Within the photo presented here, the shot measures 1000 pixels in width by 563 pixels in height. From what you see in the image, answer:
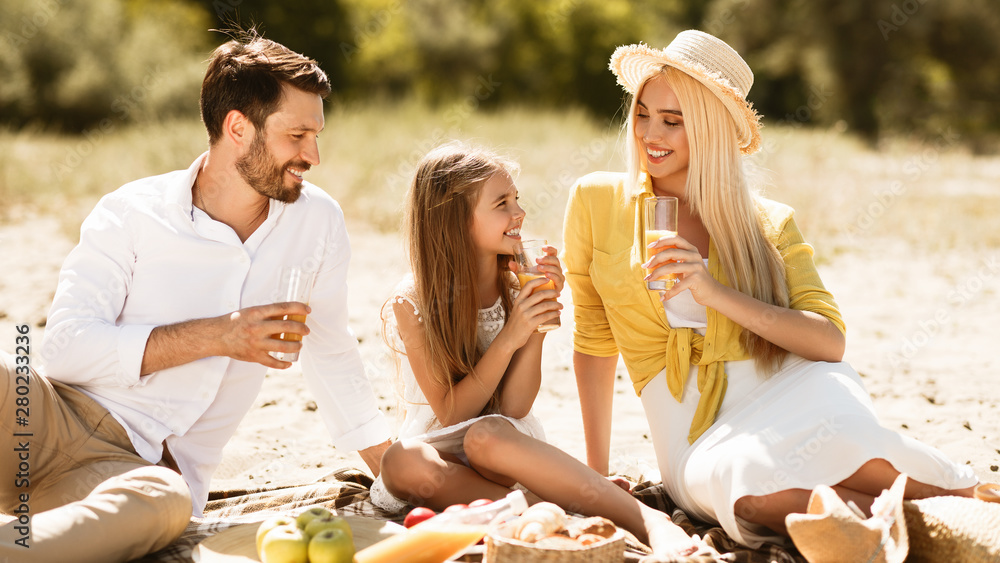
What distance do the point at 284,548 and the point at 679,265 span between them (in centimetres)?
171

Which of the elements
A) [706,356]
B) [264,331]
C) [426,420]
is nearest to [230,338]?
[264,331]

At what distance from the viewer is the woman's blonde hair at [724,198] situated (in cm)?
370

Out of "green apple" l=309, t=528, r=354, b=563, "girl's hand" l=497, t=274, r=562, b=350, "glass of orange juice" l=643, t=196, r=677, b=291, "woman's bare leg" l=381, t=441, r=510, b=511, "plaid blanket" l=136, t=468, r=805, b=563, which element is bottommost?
"plaid blanket" l=136, t=468, r=805, b=563

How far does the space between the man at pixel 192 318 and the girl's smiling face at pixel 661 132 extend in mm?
1372

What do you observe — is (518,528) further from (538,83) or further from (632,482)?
(538,83)

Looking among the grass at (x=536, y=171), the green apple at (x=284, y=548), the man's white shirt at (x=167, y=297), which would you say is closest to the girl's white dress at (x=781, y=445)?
the green apple at (x=284, y=548)

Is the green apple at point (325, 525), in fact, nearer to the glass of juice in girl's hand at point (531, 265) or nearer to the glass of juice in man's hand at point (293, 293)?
the glass of juice in man's hand at point (293, 293)

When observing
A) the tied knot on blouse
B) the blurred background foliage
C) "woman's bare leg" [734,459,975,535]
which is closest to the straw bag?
"woman's bare leg" [734,459,975,535]

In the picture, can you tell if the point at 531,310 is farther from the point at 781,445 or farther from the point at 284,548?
the point at 284,548

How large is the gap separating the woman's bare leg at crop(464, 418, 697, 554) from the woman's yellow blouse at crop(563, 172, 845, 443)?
44 cm

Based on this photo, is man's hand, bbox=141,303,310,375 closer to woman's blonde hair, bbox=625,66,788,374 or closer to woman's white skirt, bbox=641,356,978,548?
woman's white skirt, bbox=641,356,978,548

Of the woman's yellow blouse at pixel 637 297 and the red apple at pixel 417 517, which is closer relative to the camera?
the red apple at pixel 417 517

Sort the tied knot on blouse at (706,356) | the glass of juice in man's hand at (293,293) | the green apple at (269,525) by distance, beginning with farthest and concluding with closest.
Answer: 1. the tied knot on blouse at (706,356)
2. the glass of juice in man's hand at (293,293)
3. the green apple at (269,525)

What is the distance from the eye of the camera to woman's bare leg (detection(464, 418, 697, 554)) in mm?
3325
